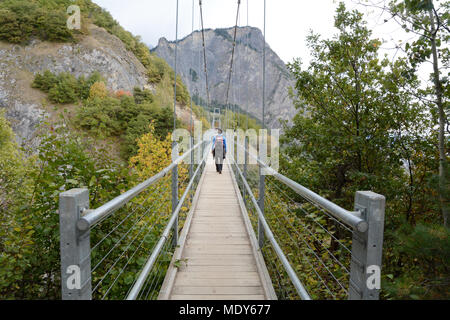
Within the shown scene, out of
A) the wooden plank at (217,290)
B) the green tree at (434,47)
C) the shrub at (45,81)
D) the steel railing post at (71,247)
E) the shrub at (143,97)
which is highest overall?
the shrub at (45,81)

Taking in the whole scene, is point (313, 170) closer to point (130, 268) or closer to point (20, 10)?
point (130, 268)

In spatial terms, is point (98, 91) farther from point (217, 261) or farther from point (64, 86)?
point (217, 261)

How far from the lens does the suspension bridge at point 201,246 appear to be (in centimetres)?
93

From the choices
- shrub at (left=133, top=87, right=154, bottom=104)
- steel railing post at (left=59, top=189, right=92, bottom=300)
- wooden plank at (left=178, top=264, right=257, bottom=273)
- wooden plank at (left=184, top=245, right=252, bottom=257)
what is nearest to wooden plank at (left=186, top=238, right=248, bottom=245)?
wooden plank at (left=184, top=245, right=252, bottom=257)

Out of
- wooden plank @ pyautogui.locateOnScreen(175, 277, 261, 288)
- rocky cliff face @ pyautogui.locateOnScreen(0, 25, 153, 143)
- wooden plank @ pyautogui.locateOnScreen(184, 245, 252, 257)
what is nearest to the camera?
wooden plank @ pyautogui.locateOnScreen(175, 277, 261, 288)

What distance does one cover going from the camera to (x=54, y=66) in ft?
122

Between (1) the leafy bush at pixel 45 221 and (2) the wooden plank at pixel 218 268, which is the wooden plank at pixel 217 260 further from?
(1) the leafy bush at pixel 45 221

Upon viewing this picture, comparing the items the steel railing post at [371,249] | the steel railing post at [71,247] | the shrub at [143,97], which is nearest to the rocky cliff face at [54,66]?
the shrub at [143,97]

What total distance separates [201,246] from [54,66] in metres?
42.9

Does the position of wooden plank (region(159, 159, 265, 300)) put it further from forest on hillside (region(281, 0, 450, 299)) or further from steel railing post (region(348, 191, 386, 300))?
forest on hillside (region(281, 0, 450, 299))

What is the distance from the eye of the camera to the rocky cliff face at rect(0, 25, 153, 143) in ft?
103

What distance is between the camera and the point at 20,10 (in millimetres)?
38562

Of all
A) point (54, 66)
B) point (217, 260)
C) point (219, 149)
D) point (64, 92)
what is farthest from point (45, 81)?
point (217, 260)

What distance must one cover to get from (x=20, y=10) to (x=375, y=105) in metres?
49.0
